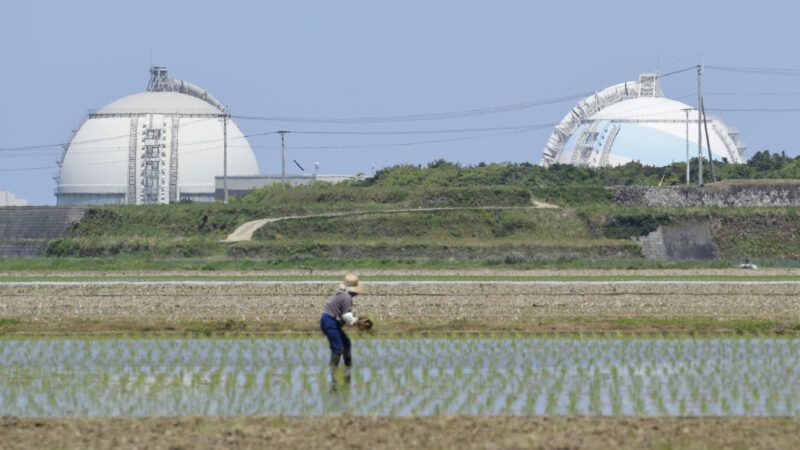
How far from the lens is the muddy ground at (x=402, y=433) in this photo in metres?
18.9

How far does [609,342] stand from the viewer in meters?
32.8

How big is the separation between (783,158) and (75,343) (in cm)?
7531

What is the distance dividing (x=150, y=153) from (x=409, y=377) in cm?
8818

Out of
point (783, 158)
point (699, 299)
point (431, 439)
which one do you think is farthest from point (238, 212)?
point (431, 439)

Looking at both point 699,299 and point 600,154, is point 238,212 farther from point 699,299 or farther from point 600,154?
point 699,299

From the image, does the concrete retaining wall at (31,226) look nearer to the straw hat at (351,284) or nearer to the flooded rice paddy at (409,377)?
the flooded rice paddy at (409,377)

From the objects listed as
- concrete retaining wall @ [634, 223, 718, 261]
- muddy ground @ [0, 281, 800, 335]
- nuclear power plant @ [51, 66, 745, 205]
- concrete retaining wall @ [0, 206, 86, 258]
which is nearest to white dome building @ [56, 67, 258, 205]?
nuclear power plant @ [51, 66, 745, 205]

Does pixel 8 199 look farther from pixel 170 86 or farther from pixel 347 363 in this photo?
pixel 347 363

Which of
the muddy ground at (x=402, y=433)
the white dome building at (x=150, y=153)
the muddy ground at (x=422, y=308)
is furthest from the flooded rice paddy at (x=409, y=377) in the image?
the white dome building at (x=150, y=153)

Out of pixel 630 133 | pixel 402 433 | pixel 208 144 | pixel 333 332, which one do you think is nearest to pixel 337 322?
pixel 333 332

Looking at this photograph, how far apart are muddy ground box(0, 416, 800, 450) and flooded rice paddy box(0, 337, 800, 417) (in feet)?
3.76

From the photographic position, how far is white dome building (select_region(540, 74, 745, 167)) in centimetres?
10788

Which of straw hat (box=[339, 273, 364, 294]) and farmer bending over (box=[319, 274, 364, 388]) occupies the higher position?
straw hat (box=[339, 273, 364, 294])

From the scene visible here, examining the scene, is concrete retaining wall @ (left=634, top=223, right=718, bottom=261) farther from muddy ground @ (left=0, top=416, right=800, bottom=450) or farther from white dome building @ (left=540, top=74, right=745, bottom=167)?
muddy ground @ (left=0, top=416, right=800, bottom=450)
